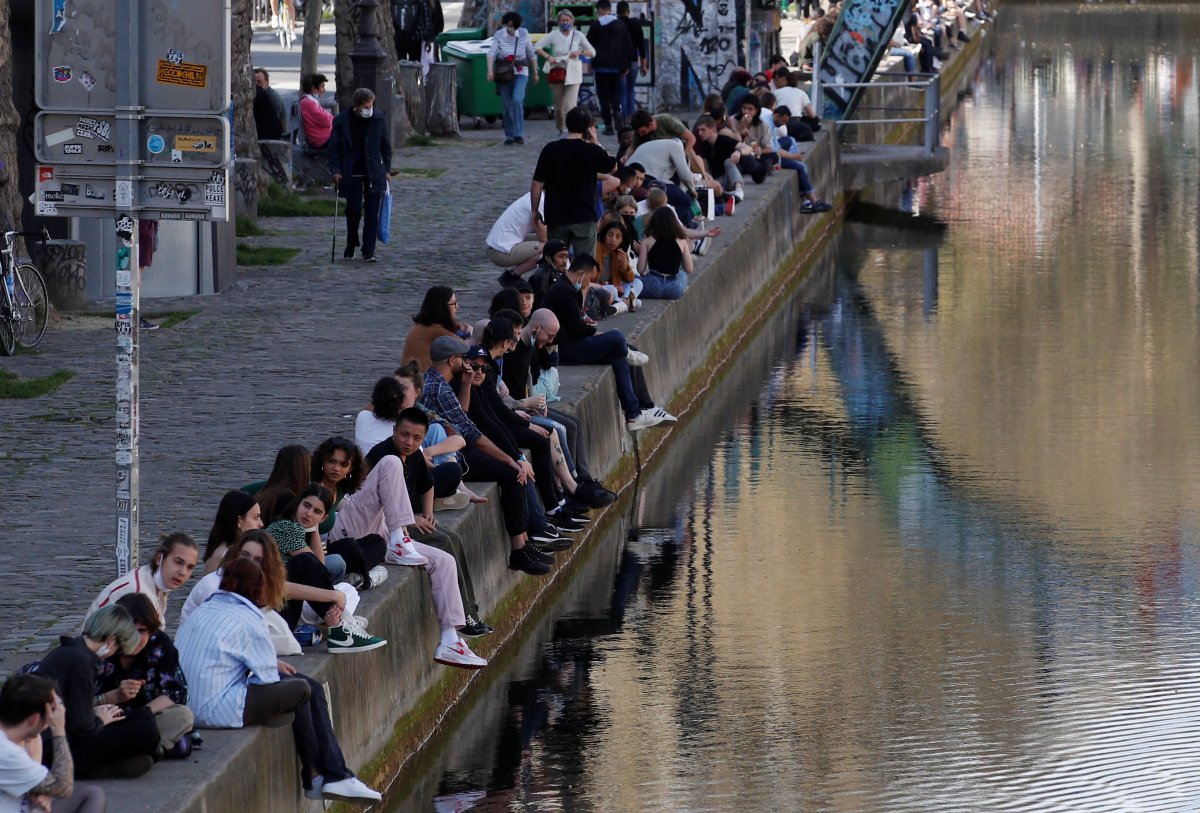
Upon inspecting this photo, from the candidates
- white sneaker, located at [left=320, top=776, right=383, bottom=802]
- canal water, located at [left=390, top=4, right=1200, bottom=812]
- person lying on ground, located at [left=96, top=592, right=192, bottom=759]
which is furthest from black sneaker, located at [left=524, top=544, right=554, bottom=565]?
person lying on ground, located at [left=96, top=592, right=192, bottom=759]

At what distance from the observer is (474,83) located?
108 ft

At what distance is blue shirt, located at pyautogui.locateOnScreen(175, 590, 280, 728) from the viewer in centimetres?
752

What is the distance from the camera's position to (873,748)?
31.4 feet

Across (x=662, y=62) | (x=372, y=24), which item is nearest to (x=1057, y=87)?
(x=662, y=62)

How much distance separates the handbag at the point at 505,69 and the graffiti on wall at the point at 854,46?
4.00 m

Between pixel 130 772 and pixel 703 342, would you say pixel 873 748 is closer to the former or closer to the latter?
pixel 130 772

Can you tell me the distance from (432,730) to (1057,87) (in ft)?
132

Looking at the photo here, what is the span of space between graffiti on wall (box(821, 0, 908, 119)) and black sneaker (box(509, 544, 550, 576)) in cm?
1968

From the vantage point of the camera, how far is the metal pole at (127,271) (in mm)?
8211

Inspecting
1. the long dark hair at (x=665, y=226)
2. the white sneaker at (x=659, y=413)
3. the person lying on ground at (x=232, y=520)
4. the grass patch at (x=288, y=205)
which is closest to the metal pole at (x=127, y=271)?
the person lying on ground at (x=232, y=520)

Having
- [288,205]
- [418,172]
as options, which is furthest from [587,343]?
[418,172]

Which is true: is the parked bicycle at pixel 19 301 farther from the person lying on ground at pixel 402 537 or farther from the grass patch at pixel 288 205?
the grass patch at pixel 288 205

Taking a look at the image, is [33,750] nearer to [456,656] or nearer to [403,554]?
[403,554]

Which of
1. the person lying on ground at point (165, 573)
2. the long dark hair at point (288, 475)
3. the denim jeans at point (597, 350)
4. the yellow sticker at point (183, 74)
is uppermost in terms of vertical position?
the yellow sticker at point (183, 74)
